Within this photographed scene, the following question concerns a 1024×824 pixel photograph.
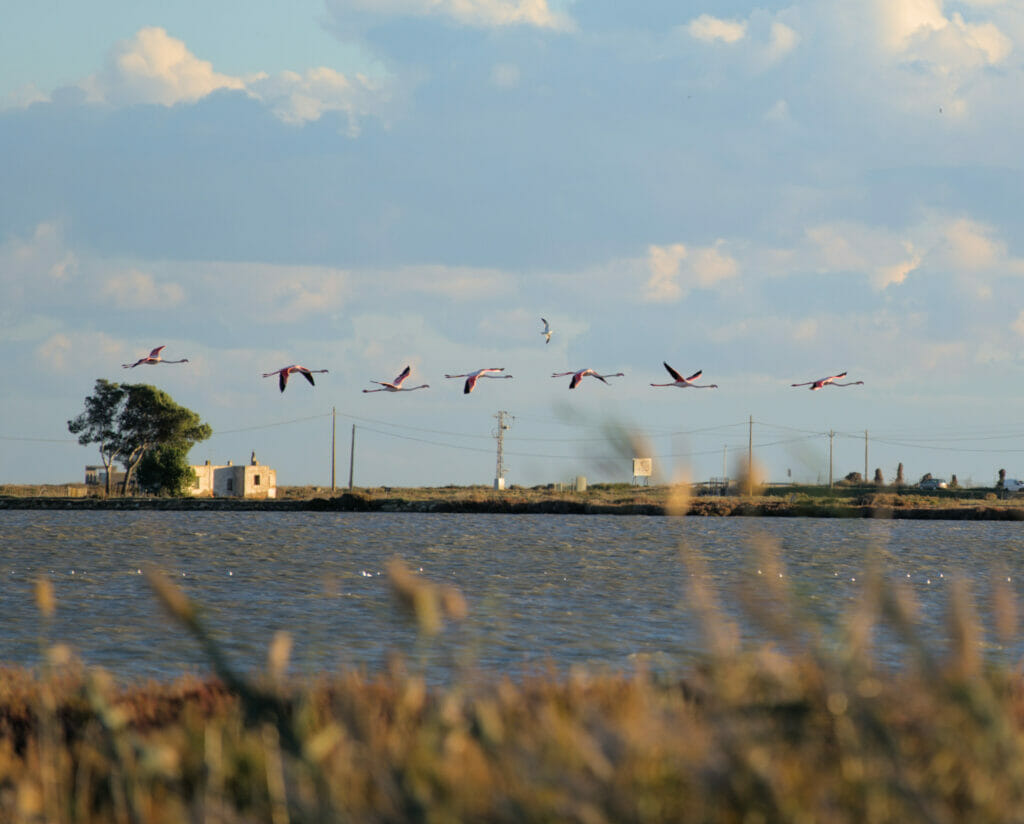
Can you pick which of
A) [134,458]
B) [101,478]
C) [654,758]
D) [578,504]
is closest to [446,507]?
[578,504]

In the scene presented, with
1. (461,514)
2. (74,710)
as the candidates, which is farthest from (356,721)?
(461,514)

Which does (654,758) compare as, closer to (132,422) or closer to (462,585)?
(462,585)

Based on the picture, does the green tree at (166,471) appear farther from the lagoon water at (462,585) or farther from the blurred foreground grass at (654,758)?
the blurred foreground grass at (654,758)

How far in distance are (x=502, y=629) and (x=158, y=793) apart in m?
15.8

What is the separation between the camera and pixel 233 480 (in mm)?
124188

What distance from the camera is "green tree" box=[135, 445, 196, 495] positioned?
373 feet

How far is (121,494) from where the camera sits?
122000 mm

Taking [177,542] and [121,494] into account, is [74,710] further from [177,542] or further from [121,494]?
[121,494]

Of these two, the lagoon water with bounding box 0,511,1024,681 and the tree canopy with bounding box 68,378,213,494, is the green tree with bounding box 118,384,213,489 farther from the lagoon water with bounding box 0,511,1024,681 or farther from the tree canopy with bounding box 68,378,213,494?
the lagoon water with bounding box 0,511,1024,681

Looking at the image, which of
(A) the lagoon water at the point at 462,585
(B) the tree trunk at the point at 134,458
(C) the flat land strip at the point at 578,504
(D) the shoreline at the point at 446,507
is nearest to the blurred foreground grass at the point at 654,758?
(A) the lagoon water at the point at 462,585

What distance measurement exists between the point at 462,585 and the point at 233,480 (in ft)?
309

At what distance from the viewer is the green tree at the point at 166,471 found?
114 metres

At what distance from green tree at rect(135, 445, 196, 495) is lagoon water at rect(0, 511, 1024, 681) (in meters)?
37.1

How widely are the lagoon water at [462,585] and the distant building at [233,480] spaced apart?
4580cm
